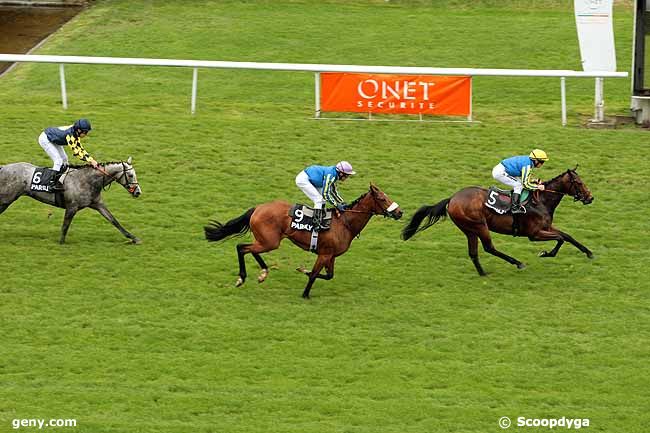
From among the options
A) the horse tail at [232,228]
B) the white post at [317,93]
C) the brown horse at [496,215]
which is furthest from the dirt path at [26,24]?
the brown horse at [496,215]

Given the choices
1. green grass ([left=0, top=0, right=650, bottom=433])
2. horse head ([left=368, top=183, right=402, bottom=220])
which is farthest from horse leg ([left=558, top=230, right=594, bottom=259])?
horse head ([left=368, top=183, right=402, bottom=220])

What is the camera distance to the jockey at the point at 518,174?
14.5 meters

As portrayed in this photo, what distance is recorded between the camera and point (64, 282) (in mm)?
14336

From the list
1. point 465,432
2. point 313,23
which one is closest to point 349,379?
point 465,432

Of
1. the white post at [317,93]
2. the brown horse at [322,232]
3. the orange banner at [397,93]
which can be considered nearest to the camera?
the brown horse at [322,232]

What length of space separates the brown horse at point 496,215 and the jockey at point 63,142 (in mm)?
4143

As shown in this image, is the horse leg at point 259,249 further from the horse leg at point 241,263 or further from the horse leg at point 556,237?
the horse leg at point 556,237

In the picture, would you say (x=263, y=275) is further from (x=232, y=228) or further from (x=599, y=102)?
(x=599, y=102)

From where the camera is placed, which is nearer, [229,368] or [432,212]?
[229,368]

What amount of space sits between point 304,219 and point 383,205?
912mm

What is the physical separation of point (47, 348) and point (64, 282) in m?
1.91

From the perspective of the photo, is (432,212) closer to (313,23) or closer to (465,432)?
(465,432)

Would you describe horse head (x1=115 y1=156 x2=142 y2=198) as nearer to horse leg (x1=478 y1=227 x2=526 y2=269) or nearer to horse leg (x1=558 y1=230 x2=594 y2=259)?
horse leg (x1=478 y1=227 x2=526 y2=269)

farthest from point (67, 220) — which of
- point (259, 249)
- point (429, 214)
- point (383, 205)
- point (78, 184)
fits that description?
point (429, 214)
